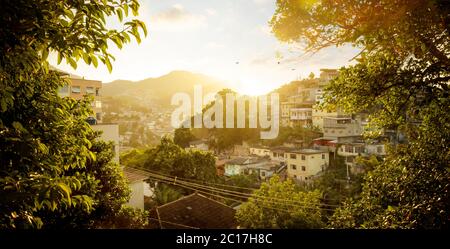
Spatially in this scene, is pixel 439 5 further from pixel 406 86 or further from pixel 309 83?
pixel 309 83

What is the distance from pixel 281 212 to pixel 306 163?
63.5ft

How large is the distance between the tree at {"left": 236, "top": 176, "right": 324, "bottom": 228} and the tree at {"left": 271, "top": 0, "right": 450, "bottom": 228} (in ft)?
50.2

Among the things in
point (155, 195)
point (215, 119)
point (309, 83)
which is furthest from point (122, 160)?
point (309, 83)

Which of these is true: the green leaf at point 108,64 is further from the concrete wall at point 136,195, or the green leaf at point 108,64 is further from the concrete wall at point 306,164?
the concrete wall at point 306,164

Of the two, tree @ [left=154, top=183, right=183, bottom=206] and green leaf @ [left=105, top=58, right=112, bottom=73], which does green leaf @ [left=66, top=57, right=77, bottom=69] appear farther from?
tree @ [left=154, top=183, right=183, bottom=206]

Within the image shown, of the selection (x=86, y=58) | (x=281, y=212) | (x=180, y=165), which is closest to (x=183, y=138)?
(x=180, y=165)

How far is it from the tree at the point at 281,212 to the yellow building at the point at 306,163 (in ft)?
58.1

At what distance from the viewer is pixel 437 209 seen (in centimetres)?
366

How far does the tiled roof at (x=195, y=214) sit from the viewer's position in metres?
19.9

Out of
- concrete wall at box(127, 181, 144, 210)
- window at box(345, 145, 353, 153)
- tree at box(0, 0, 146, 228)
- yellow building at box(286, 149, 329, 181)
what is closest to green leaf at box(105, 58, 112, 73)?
tree at box(0, 0, 146, 228)

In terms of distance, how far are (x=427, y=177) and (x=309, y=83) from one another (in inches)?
2923

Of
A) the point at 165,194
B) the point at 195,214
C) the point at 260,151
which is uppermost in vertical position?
the point at 260,151

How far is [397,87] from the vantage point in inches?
205

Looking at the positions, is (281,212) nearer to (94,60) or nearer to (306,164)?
(306,164)
